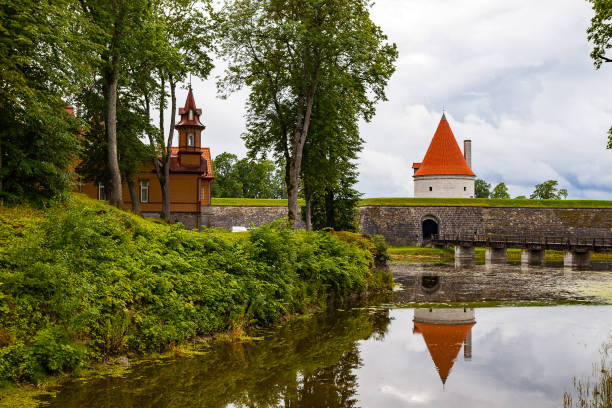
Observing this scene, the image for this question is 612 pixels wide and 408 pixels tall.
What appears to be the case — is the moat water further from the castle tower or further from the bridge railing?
the castle tower

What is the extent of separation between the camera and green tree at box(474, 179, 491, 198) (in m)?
85.1

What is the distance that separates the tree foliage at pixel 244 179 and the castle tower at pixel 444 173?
19441 mm

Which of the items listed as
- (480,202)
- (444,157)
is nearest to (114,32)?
(480,202)

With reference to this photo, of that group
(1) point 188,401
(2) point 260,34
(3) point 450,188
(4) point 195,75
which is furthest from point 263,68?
(3) point 450,188

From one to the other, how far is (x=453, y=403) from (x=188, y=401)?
11.8 feet

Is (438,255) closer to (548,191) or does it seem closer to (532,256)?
(532,256)

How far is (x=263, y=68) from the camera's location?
22.7 metres

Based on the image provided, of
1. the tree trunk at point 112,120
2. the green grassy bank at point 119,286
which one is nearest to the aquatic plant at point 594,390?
the green grassy bank at point 119,286

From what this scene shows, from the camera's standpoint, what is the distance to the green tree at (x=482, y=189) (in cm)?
8506

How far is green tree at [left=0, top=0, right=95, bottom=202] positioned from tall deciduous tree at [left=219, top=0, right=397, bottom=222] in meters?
9.43

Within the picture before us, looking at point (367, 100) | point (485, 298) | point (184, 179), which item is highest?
point (367, 100)

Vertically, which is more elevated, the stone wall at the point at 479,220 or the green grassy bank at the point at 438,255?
the stone wall at the point at 479,220

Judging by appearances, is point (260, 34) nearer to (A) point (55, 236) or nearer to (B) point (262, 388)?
(A) point (55, 236)

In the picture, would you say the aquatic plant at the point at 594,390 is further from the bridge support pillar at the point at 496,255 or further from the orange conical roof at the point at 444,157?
the orange conical roof at the point at 444,157
